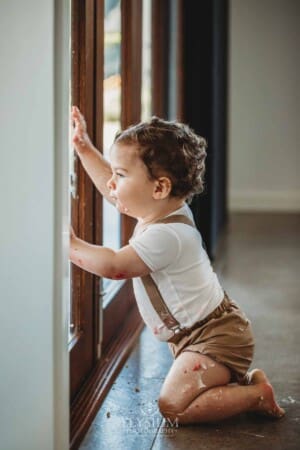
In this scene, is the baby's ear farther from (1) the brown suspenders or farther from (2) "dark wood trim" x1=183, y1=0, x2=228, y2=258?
(2) "dark wood trim" x1=183, y1=0, x2=228, y2=258

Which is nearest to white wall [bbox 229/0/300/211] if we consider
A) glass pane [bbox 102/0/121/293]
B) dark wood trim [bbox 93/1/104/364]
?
glass pane [bbox 102/0/121/293]

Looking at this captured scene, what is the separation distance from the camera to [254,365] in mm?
2828

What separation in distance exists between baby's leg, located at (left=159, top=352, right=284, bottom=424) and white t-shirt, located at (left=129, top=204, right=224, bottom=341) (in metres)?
0.10

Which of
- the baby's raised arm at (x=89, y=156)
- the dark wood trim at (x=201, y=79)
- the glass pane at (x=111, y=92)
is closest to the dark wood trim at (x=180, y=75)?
the dark wood trim at (x=201, y=79)

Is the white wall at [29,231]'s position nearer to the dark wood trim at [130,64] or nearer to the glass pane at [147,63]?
the dark wood trim at [130,64]

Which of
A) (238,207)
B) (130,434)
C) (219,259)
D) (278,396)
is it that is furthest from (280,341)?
(238,207)

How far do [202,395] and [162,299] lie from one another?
0.27 meters

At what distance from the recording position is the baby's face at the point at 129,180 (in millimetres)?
2172

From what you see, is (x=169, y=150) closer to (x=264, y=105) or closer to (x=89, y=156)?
(x=89, y=156)

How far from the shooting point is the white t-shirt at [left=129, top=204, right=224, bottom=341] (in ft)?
7.13

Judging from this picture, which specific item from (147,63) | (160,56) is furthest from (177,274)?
(160,56)

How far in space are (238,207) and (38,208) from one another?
5.46 meters

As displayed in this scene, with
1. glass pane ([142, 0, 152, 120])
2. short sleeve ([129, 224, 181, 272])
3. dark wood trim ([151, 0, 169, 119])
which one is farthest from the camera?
dark wood trim ([151, 0, 169, 119])

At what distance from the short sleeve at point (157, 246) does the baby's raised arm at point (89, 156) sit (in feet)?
0.69
